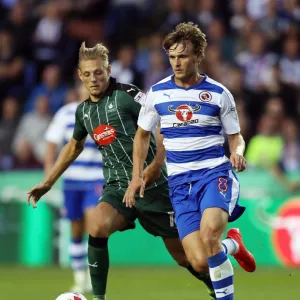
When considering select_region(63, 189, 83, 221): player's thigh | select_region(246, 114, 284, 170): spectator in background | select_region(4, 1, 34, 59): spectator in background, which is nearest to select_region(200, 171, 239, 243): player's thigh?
select_region(63, 189, 83, 221): player's thigh

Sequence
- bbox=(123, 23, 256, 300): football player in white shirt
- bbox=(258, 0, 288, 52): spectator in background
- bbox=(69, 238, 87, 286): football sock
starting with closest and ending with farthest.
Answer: bbox=(123, 23, 256, 300): football player in white shirt < bbox=(69, 238, 87, 286): football sock < bbox=(258, 0, 288, 52): spectator in background

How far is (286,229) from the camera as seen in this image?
44.7 ft

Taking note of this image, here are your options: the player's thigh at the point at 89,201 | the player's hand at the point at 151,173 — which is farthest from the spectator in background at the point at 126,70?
the player's hand at the point at 151,173

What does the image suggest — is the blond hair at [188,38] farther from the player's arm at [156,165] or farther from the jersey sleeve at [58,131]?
the jersey sleeve at [58,131]

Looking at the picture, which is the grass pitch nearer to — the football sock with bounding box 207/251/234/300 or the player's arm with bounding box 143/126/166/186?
the player's arm with bounding box 143/126/166/186

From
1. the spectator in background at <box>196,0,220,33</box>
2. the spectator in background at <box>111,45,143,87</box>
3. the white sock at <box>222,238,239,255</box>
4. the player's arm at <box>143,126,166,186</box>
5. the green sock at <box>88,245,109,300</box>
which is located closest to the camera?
the white sock at <box>222,238,239,255</box>

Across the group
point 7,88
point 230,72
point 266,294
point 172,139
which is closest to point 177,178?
point 172,139

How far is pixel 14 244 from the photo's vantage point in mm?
14422

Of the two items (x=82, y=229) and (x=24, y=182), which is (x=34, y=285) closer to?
(x=82, y=229)

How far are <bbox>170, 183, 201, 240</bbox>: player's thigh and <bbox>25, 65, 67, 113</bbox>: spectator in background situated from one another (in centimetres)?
890

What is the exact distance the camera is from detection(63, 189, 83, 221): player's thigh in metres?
11.6

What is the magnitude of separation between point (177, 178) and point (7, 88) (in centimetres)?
989

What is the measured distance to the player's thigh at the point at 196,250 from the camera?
7.29 m

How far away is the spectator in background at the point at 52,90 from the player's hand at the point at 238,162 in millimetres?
9386
